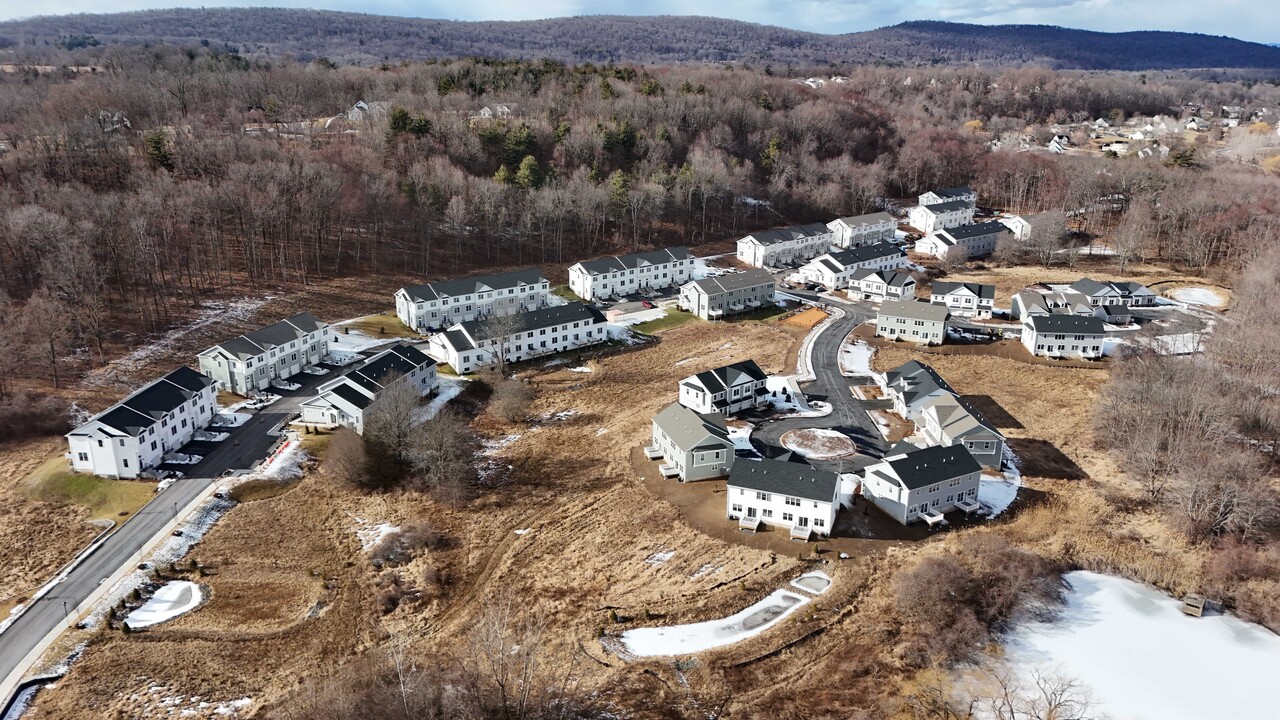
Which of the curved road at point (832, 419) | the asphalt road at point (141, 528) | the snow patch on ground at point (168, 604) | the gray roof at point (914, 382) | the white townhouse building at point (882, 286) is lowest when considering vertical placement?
the snow patch on ground at point (168, 604)

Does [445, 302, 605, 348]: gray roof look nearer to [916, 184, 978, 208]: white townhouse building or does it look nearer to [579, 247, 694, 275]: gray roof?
[579, 247, 694, 275]: gray roof

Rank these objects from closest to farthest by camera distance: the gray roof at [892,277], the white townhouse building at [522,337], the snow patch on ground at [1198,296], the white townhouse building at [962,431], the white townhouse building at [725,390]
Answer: the white townhouse building at [962,431], the white townhouse building at [725,390], the white townhouse building at [522,337], the snow patch on ground at [1198,296], the gray roof at [892,277]

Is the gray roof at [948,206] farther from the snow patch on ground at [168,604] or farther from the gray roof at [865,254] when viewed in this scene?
the snow patch on ground at [168,604]

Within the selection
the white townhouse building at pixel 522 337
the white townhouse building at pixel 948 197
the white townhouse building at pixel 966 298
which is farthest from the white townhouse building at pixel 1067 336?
the white townhouse building at pixel 948 197

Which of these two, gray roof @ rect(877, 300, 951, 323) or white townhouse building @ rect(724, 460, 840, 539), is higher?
gray roof @ rect(877, 300, 951, 323)

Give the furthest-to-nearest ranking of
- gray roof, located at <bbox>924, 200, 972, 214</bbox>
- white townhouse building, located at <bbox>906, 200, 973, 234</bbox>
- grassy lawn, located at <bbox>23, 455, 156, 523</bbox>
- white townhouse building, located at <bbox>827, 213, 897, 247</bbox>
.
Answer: gray roof, located at <bbox>924, 200, 972, 214</bbox> → white townhouse building, located at <bbox>906, 200, 973, 234</bbox> → white townhouse building, located at <bbox>827, 213, 897, 247</bbox> → grassy lawn, located at <bbox>23, 455, 156, 523</bbox>

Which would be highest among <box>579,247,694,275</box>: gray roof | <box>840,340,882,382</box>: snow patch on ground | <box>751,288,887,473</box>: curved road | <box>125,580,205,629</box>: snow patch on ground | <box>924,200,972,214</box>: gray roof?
<box>924,200,972,214</box>: gray roof

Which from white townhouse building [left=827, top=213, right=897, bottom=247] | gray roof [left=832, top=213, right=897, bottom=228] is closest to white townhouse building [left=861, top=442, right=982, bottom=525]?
white townhouse building [left=827, top=213, right=897, bottom=247]
